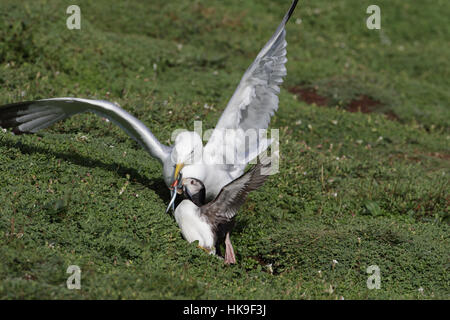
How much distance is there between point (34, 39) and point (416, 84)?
8403 mm

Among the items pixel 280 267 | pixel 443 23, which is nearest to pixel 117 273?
pixel 280 267

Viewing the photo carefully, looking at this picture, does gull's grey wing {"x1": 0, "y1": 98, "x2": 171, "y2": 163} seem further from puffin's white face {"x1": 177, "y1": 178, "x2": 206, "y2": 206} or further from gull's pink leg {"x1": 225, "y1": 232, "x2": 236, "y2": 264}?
gull's pink leg {"x1": 225, "y1": 232, "x2": 236, "y2": 264}

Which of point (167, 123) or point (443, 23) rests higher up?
point (443, 23)

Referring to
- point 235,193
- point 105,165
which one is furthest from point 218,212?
point 105,165

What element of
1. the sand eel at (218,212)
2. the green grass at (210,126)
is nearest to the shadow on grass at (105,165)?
the green grass at (210,126)

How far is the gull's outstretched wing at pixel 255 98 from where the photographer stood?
23.4 feet

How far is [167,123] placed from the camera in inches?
359

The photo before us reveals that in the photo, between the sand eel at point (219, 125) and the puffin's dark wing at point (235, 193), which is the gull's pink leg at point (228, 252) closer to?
the puffin's dark wing at point (235, 193)

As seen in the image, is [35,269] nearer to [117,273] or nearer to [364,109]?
[117,273]

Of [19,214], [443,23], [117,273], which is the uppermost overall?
[443,23]

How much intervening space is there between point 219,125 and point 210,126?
195 cm

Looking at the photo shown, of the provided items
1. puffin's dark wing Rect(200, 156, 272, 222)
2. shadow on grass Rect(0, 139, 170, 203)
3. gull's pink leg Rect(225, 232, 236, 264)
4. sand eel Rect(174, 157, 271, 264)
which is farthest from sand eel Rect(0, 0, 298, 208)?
gull's pink leg Rect(225, 232, 236, 264)

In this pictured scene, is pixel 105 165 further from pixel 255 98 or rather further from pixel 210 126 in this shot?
pixel 210 126

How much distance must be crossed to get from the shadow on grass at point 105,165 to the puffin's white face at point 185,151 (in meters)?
0.62
